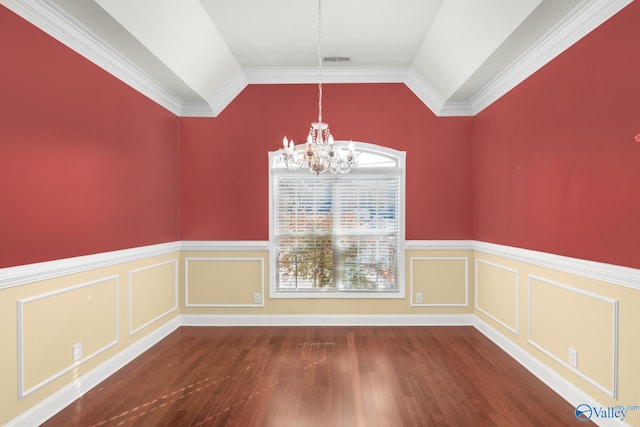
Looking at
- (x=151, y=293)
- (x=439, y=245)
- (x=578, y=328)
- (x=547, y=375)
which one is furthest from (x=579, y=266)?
(x=151, y=293)

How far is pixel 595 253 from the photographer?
Answer: 8.58 feet

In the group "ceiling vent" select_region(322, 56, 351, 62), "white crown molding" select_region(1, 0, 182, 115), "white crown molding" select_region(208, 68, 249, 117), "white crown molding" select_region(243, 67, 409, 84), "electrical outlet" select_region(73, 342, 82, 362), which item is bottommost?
"electrical outlet" select_region(73, 342, 82, 362)

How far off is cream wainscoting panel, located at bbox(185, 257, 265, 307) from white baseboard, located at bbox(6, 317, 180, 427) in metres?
0.73

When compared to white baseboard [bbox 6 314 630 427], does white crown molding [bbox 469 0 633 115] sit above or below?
above

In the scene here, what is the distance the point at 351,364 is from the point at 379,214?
210cm

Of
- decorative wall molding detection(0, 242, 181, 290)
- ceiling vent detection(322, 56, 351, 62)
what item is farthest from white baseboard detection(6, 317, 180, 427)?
ceiling vent detection(322, 56, 351, 62)

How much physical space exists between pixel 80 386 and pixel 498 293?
427cm

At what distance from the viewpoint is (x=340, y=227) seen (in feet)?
16.2

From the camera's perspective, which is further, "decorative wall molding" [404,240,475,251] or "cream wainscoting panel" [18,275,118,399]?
"decorative wall molding" [404,240,475,251]

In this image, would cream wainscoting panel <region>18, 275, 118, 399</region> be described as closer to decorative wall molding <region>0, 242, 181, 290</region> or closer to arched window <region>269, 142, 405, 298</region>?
decorative wall molding <region>0, 242, 181, 290</region>

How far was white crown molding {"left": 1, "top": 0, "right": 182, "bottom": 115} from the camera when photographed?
2477 mm

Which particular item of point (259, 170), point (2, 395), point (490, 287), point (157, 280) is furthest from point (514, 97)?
point (2, 395)

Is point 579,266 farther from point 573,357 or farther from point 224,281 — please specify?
point 224,281

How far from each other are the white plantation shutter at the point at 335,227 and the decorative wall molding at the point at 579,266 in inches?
59.3
